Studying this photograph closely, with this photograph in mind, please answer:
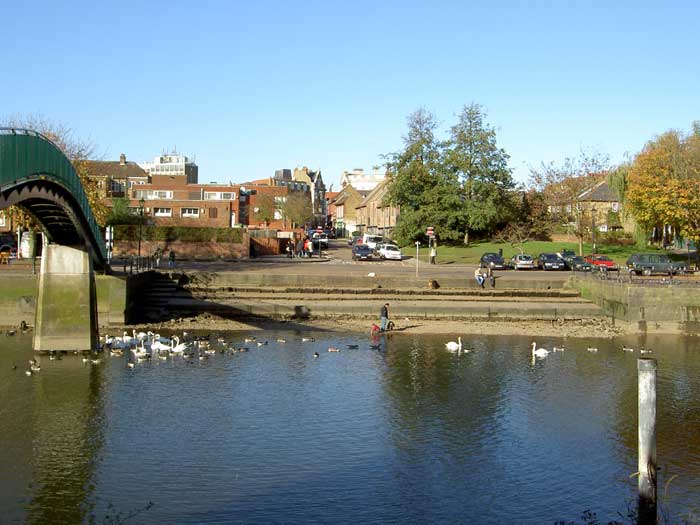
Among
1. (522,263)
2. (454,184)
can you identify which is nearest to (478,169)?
(454,184)

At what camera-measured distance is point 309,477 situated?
19.7 m

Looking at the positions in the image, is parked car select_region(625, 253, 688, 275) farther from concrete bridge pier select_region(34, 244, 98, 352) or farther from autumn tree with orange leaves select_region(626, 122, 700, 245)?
concrete bridge pier select_region(34, 244, 98, 352)

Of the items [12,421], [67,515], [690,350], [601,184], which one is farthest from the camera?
[601,184]

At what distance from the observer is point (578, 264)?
6325cm

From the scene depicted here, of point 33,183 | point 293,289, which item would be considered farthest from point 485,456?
point 293,289

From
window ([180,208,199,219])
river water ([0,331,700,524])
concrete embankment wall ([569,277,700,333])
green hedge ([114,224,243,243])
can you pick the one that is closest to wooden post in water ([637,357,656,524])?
river water ([0,331,700,524])

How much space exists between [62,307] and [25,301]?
10701 mm

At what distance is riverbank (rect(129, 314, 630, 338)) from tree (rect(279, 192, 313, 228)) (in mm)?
70358

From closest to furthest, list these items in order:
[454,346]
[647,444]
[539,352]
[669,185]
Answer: [647,444] < [539,352] < [454,346] < [669,185]

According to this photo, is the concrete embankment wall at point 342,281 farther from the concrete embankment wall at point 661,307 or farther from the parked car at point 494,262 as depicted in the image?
the parked car at point 494,262

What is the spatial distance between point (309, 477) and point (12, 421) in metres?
10.4

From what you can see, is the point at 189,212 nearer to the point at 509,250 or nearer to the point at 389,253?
the point at 389,253

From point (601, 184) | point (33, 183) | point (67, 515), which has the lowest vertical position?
point (67, 515)

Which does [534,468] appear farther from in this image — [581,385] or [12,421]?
[12,421]
